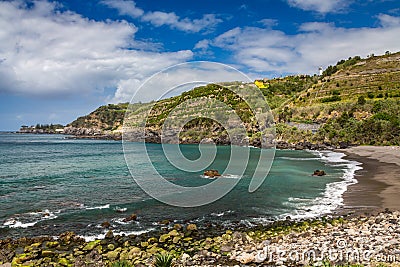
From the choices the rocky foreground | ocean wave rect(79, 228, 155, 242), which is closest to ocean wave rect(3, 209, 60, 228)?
the rocky foreground

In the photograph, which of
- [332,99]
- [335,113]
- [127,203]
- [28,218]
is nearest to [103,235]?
[28,218]

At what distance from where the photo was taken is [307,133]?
85.9 meters

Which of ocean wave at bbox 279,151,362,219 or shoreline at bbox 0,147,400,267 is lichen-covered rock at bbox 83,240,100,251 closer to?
shoreline at bbox 0,147,400,267

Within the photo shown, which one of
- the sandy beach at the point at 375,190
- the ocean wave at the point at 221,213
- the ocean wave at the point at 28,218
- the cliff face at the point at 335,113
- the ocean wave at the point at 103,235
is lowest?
the ocean wave at the point at 103,235

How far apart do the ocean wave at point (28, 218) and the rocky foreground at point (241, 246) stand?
10.7 ft

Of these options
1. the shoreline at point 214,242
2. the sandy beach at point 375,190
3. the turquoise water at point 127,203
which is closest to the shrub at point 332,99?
the sandy beach at point 375,190

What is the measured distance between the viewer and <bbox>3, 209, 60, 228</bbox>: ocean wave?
19.2 meters

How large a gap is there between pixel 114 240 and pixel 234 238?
19.8ft

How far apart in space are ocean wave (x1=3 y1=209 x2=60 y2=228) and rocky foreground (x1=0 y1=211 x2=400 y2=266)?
326 cm

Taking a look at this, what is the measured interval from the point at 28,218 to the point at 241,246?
14502 millimetres

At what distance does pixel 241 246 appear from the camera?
46.5 ft

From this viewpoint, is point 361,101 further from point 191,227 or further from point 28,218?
point 28,218

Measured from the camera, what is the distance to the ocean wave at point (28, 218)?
19.2 m

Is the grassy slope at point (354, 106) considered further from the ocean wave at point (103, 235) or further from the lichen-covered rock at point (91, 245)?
the lichen-covered rock at point (91, 245)
